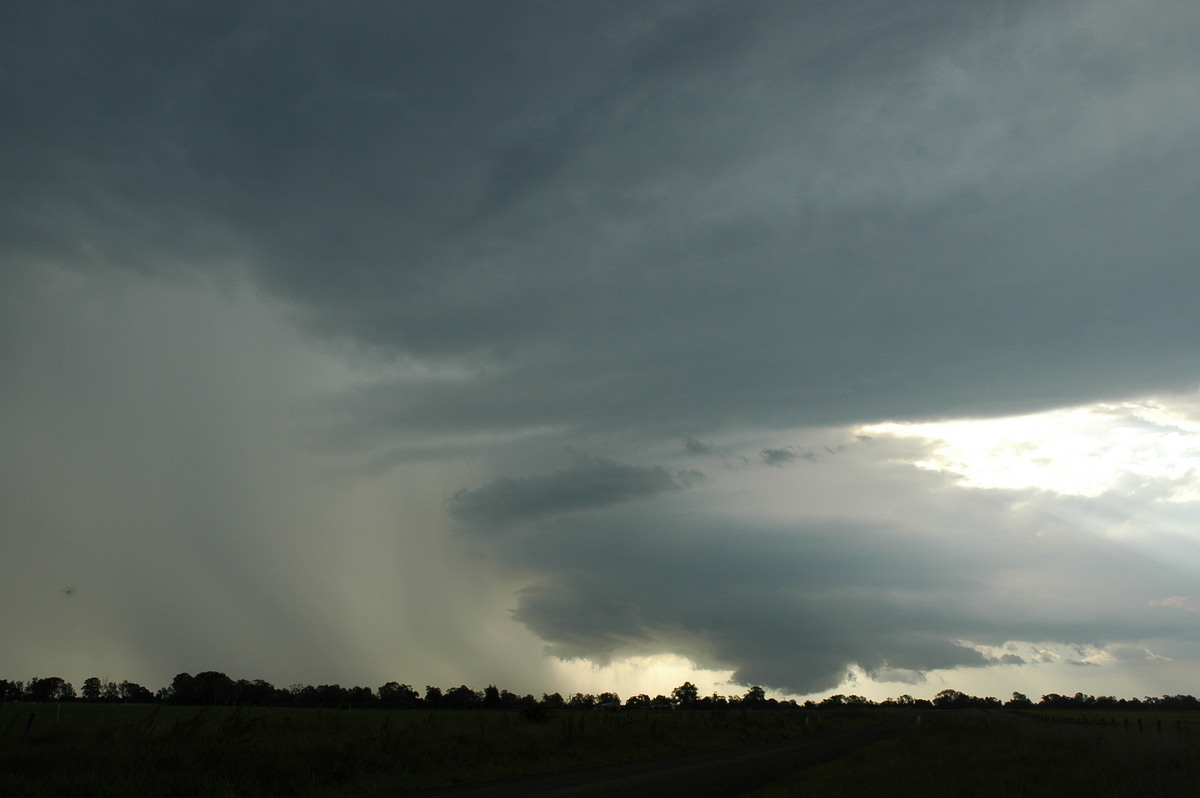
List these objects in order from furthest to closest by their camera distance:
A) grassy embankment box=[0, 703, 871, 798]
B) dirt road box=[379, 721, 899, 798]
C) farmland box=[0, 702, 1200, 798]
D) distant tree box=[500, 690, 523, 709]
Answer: distant tree box=[500, 690, 523, 709] → dirt road box=[379, 721, 899, 798] → farmland box=[0, 702, 1200, 798] → grassy embankment box=[0, 703, 871, 798]

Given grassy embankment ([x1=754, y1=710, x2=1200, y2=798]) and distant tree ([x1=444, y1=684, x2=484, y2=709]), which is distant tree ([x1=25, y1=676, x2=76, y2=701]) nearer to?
distant tree ([x1=444, y1=684, x2=484, y2=709])

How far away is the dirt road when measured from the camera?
2070 cm

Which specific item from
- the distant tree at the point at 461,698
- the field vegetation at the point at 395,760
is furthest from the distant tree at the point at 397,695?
the field vegetation at the point at 395,760

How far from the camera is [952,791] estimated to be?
1917 cm

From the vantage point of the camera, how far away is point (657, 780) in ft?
81.2

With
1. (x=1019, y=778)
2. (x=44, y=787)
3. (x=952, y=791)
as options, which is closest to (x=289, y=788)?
(x=44, y=787)

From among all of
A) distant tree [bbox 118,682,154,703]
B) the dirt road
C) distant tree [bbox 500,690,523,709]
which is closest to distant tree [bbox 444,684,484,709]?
distant tree [bbox 500,690,523,709]

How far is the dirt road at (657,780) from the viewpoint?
20.7 metres

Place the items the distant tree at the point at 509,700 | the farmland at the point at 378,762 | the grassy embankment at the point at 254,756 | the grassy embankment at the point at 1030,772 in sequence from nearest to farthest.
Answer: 1. the grassy embankment at the point at 254,756
2. the farmland at the point at 378,762
3. the grassy embankment at the point at 1030,772
4. the distant tree at the point at 509,700

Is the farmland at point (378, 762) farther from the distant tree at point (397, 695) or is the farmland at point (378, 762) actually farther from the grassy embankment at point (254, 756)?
the distant tree at point (397, 695)

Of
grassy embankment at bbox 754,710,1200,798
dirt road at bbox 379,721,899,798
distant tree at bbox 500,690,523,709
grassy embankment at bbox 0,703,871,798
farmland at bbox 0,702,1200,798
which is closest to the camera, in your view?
grassy embankment at bbox 0,703,871,798

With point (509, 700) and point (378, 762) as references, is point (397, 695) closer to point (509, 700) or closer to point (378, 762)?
point (509, 700)

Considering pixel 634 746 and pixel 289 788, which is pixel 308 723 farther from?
pixel 634 746

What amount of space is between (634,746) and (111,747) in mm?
26458
